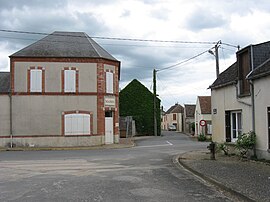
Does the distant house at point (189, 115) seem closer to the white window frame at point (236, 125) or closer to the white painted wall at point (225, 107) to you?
the white painted wall at point (225, 107)

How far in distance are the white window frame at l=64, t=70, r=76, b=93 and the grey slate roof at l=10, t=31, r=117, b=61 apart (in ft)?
4.75

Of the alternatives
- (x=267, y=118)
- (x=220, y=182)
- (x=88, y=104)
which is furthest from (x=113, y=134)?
(x=220, y=182)

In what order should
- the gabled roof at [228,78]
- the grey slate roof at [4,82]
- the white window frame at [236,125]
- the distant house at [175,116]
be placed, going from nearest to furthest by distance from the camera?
1. the white window frame at [236,125]
2. the gabled roof at [228,78]
3. the grey slate roof at [4,82]
4. the distant house at [175,116]

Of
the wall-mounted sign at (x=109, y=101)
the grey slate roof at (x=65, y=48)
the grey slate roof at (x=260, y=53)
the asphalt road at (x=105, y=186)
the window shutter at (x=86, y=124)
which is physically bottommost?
the asphalt road at (x=105, y=186)

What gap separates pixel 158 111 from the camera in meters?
56.2

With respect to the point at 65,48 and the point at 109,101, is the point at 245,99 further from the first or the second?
the point at 65,48

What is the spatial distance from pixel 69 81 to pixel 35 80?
9.18ft

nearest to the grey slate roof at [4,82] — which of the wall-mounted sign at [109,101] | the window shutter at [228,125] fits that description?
the wall-mounted sign at [109,101]

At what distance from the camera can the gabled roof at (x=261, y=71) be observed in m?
14.3

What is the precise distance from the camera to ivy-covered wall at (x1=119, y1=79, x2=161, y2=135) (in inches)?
2180

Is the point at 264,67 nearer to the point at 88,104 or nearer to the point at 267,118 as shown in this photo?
the point at 267,118

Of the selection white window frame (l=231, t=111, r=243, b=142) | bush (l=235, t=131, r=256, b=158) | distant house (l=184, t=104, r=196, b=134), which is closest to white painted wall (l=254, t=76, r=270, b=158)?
bush (l=235, t=131, r=256, b=158)

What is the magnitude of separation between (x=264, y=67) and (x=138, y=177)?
694 cm

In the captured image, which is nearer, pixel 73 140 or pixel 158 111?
pixel 73 140
